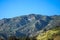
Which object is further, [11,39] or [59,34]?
[11,39]

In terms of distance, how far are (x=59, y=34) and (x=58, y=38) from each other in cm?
955

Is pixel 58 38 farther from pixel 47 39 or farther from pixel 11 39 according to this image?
pixel 11 39

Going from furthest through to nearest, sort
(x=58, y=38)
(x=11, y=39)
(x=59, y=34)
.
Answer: (x=11, y=39), (x=59, y=34), (x=58, y=38)

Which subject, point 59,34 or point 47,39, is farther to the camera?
point 47,39

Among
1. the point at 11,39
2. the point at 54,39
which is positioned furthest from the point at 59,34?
the point at 11,39

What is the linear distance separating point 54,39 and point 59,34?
A: 8231mm

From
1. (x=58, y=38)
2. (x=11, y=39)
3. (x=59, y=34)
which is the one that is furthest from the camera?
(x=11, y=39)

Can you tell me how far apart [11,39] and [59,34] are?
44.9 metres

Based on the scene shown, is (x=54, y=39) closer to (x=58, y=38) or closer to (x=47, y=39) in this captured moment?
(x=58, y=38)

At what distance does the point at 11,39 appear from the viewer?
147125 millimetres

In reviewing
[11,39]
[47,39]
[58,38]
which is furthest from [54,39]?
[11,39]

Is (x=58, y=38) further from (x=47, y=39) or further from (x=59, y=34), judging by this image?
(x=47, y=39)

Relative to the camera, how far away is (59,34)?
Result: 5413 inches

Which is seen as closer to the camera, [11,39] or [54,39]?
[54,39]
